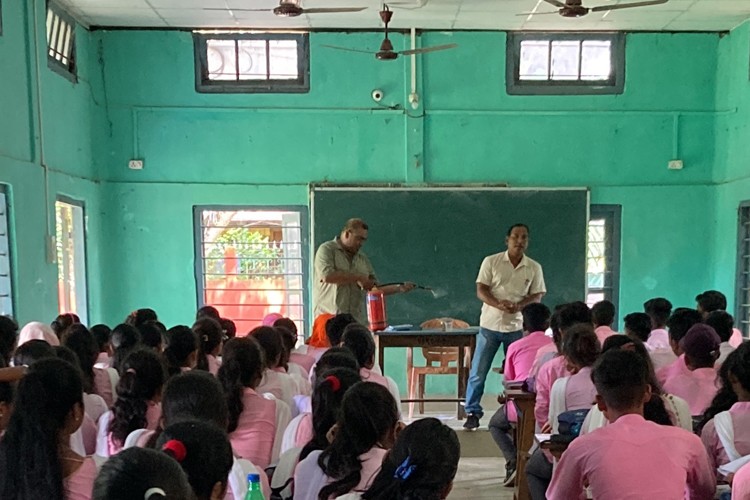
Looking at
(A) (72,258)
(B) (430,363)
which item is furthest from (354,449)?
(A) (72,258)

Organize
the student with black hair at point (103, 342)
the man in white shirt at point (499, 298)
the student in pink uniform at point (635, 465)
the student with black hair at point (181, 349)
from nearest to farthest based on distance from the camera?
1. the student in pink uniform at point (635, 465)
2. the student with black hair at point (181, 349)
3. the student with black hair at point (103, 342)
4. the man in white shirt at point (499, 298)

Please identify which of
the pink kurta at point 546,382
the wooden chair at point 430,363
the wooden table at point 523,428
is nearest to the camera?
the pink kurta at point 546,382

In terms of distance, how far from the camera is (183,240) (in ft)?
20.1

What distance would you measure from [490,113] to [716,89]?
213 cm

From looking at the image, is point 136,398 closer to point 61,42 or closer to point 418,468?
point 418,468

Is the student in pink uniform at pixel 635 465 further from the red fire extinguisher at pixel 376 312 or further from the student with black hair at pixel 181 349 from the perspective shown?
the red fire extinguisher at pixel 376 312

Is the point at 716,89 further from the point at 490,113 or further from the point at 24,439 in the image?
the point at 24,439

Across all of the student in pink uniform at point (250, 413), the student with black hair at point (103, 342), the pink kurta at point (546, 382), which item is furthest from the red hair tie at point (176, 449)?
the student with black hair at point (103, 342)

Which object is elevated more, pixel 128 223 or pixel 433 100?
pixel 433 100

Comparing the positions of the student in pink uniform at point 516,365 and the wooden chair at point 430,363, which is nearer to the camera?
the student in pink uniform at point 516,365

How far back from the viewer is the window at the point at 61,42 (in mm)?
5164

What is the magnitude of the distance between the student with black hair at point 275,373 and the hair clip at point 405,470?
4.65ft

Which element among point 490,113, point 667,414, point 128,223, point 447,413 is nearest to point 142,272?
point 128,223

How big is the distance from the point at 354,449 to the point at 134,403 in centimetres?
95
